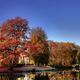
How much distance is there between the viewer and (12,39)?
42938mm

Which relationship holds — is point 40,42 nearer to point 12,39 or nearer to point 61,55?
point 12,39

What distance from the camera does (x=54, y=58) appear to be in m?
65.0

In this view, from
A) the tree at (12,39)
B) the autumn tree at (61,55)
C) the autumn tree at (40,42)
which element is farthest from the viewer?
the autumn tree at (61,55)

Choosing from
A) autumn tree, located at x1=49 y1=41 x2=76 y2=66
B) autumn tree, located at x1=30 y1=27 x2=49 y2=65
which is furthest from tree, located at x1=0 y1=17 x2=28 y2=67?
autumn tree, located at x1=49 y1=41 x2=76 y2=66

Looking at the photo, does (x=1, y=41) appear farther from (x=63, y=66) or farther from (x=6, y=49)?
(x=63, y=66)

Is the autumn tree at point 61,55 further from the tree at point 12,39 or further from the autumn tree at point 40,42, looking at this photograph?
the tree at point 12,39

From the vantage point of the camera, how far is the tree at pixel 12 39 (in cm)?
4231

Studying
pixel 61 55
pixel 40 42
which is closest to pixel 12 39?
pixel 40 42

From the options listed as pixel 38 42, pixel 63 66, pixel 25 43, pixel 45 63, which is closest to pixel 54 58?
pixel 63 66

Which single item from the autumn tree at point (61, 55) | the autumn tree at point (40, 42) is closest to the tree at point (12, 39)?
the autumn tree at point (40, 42)

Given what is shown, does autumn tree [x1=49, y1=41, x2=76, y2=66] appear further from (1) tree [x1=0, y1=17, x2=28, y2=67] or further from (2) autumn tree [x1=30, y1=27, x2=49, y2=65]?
(1) tree [x1=0, y1=17, x2=28, y2=67]

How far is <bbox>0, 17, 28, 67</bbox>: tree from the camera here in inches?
1666

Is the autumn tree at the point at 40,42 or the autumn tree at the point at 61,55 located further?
the autumn tree at the point at 61,55

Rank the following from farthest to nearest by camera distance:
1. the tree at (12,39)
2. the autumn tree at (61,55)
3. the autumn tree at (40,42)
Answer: the autumn tree at (61,55)
the autumn tree at (40,42)
the tree at (12,39)
